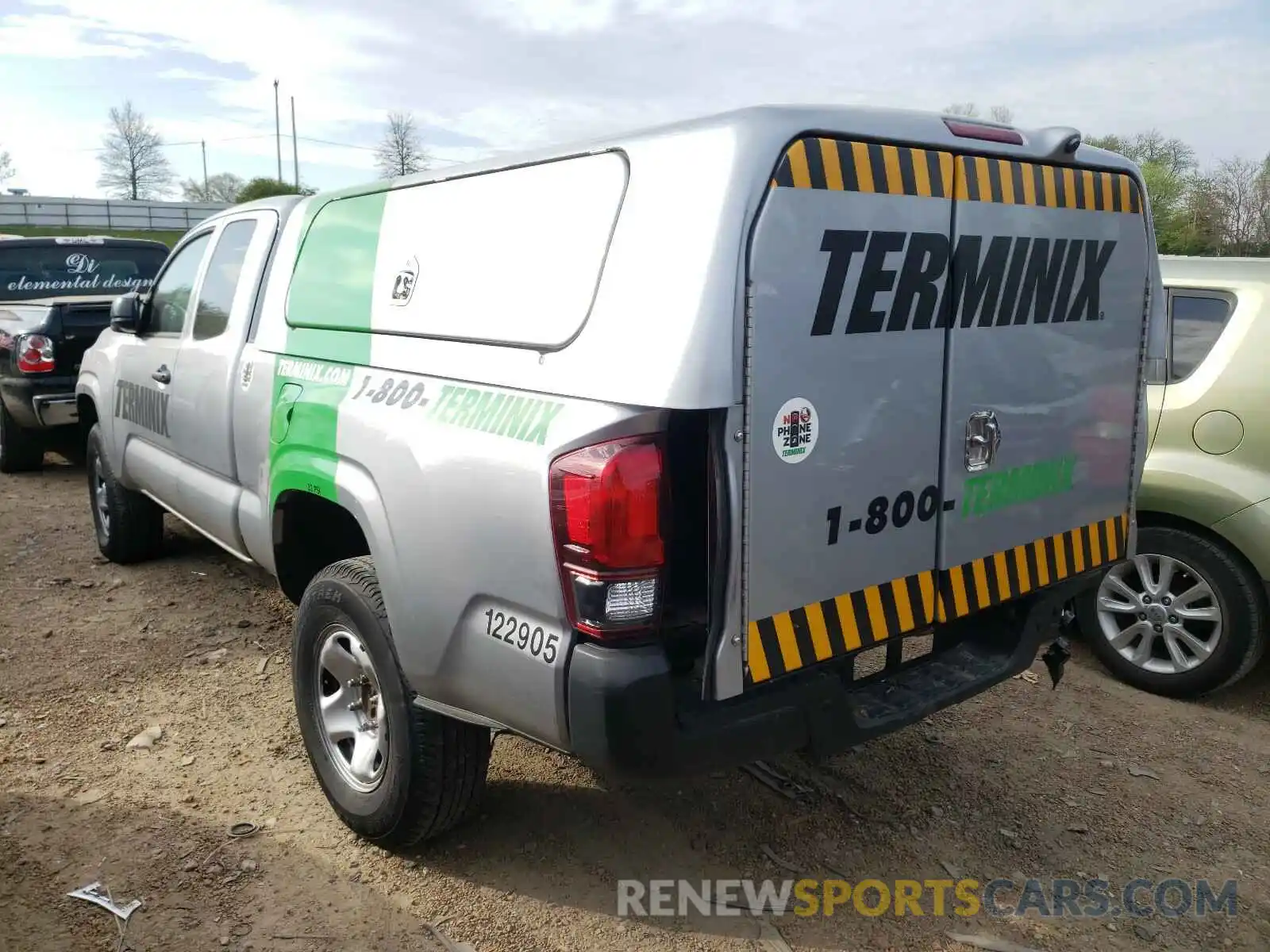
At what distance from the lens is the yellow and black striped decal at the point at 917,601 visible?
7.55 ft

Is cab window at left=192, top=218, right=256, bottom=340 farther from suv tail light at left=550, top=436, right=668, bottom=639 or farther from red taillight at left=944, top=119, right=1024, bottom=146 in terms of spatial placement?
red taillight at left=944, top=119, right=1024, bottom=146

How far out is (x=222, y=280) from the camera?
423 centimetres

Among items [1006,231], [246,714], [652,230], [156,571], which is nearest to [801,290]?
[652,230]

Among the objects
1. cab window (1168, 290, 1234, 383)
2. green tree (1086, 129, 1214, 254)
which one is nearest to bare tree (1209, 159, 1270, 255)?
green tree (1086, 129, 1214, 254)

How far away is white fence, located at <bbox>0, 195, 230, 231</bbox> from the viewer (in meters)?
48.8

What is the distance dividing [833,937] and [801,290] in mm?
1726

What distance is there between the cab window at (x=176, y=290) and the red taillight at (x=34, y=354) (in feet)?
10.5

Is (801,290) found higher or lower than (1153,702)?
higher

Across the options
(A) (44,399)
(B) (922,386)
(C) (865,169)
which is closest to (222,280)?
(C) (865,169)

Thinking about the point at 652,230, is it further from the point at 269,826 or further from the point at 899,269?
the point at 269,826

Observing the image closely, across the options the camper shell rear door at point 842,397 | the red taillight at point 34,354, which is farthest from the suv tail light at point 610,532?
the red taillight at point 34,354

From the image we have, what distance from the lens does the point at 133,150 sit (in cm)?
6750

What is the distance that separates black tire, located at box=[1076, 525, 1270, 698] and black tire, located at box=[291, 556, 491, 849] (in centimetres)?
270

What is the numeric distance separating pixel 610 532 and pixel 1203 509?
3043mm
